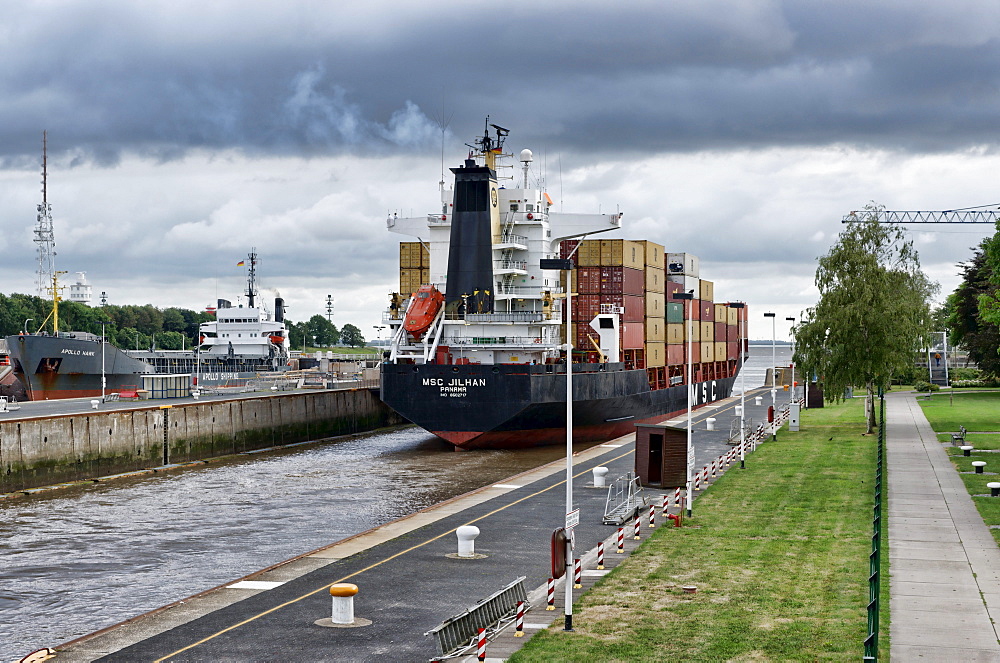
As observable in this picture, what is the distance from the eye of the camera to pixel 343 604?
60.7ft

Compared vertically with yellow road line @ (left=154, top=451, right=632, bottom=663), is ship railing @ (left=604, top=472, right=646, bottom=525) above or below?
above

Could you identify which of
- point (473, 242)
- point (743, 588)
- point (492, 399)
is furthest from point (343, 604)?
point (473, 242)

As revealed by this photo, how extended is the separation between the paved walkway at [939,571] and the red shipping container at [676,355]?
35638 mm

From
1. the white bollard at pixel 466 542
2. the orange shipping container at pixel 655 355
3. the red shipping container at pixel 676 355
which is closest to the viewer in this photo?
the white bollard at pixel 466 542

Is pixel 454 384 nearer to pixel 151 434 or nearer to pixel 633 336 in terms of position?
pixel 151 434

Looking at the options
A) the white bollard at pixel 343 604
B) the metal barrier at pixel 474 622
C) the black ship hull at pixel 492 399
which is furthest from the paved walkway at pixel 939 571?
the black ship hull at pixel 492 399

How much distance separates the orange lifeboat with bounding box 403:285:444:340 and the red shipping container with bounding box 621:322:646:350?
1249cm

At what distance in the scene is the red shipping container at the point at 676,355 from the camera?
7456 centimetres

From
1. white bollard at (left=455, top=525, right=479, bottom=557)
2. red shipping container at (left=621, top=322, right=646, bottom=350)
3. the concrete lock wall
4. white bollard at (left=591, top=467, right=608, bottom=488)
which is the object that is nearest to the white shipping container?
red shipping container at (left=621, top=322, right=646, bottom=350)

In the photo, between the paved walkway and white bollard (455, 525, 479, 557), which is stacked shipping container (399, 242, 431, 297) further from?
white bollard (455, 525, 479, 557)

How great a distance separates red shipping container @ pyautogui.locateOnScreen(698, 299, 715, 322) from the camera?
8662 centimetres

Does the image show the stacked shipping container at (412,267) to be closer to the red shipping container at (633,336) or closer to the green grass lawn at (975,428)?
the red shipping container at (633,336)

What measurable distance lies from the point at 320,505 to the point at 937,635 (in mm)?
25578

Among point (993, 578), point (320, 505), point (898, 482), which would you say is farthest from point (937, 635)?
point (320, 505)
